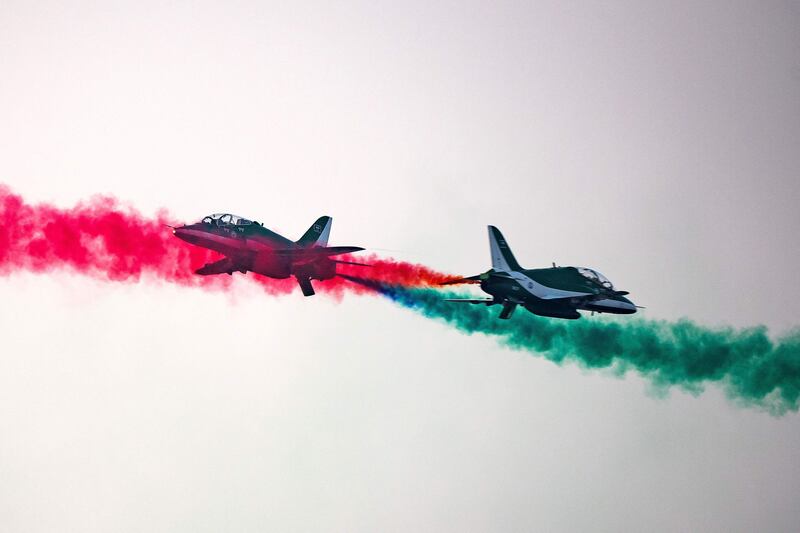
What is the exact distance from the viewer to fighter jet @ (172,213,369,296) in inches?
3452

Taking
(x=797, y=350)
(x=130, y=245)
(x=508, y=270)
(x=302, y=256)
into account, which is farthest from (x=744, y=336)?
(x=130, y=245)

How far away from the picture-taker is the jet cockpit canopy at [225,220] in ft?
289

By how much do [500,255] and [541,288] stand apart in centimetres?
391

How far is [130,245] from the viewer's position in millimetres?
90312

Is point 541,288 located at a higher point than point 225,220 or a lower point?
lower

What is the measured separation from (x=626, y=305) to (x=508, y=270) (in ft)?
30.0

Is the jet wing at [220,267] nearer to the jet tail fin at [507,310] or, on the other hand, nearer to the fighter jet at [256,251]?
the fighter jet at [256,251]

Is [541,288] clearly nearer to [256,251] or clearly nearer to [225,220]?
[256,251]

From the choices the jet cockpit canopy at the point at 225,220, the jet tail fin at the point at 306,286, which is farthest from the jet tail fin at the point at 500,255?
the jet cockpit canopy at the point at 225,220

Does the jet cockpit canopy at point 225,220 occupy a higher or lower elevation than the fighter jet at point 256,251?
higher

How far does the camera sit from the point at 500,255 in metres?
95.1

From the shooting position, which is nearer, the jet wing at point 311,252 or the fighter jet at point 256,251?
the fighter jet at point 256,251

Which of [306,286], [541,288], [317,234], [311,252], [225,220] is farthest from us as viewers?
[541,288]

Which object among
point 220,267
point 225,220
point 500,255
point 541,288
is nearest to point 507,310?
point 541,288
